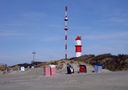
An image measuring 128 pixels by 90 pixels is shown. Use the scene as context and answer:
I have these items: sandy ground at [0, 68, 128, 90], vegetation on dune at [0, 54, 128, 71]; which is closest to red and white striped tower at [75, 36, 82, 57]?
vegetation on dune at [0, 54, 128, 71]

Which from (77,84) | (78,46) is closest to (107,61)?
(78,46)

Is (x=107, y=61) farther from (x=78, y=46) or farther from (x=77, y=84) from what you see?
(x=77, y=84)

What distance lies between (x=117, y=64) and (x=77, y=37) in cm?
623

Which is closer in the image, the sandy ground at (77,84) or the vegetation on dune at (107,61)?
the sandy ground at (77,84)

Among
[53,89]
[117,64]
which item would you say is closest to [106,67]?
[117,64]

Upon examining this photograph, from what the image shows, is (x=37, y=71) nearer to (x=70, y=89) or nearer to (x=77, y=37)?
(x=77, y=37)

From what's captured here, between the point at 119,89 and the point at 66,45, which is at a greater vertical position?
the point at 66,45

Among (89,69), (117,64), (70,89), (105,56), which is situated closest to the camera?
(70,89)

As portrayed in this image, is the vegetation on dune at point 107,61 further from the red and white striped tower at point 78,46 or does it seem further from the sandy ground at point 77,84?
the sandy ground at point 77,84

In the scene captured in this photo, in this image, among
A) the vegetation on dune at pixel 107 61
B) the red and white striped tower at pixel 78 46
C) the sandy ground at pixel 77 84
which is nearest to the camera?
the sandy ground at pixel 77 84

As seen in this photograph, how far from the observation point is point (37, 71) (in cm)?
3434

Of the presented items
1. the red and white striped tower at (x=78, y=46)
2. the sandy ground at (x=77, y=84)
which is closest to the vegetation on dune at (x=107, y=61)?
the red and white striped tower at (x=78, y=46)

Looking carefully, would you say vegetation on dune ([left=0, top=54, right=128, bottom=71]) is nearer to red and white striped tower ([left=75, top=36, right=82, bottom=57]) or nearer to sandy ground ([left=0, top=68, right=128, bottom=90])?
red and white striped tower ([left=75, top=36, right=82, bottom=57])

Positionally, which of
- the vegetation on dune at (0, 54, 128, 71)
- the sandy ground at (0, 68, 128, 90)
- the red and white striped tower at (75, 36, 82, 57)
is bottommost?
the sandy ground at (0, 68, 128, 90)
